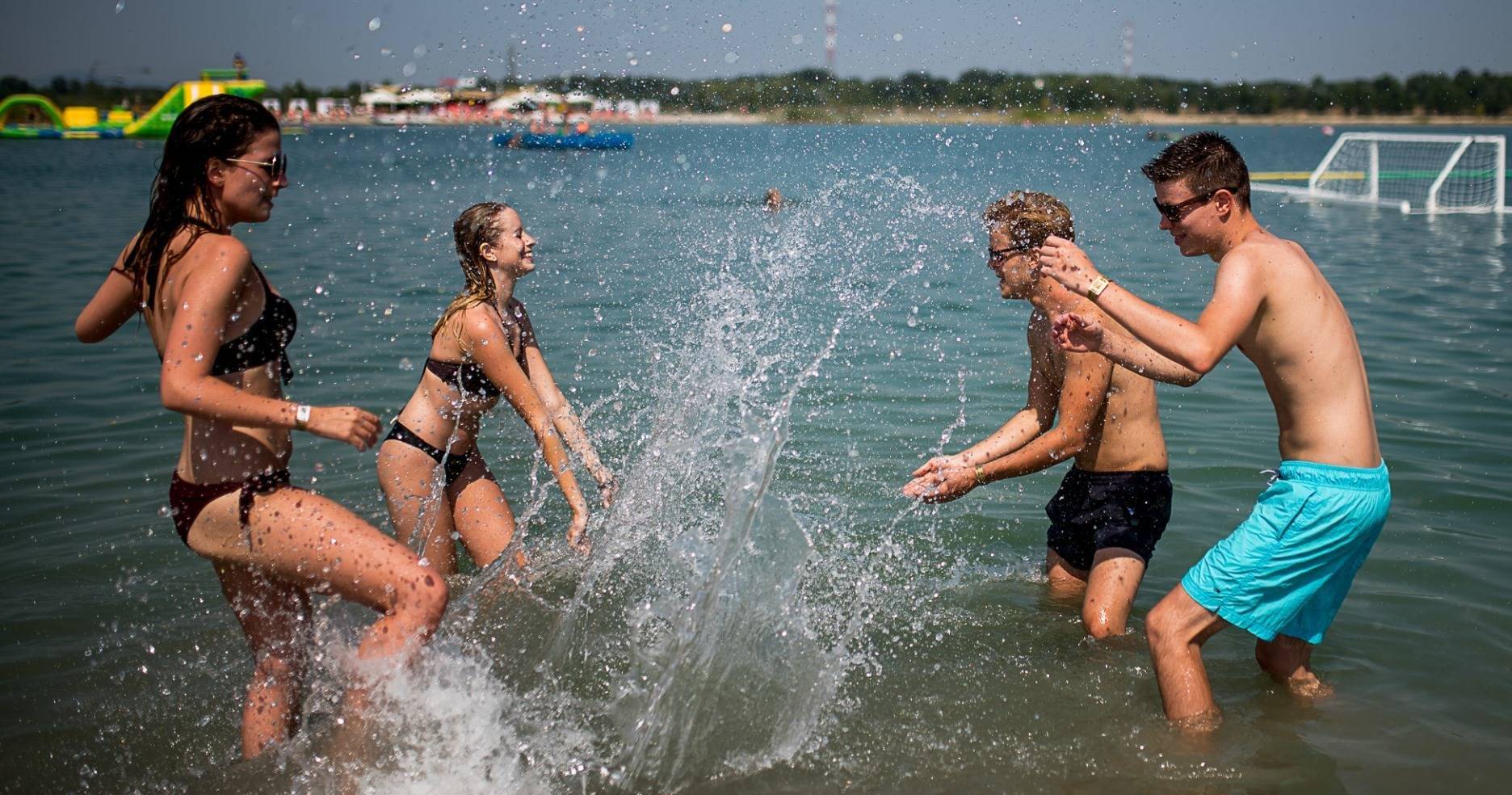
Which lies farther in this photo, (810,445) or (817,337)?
(817,337)

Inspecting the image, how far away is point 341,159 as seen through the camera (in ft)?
176

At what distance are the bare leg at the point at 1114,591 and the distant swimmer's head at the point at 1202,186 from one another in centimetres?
153

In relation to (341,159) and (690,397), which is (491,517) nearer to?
(690,397)

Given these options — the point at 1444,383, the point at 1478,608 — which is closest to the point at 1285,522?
the point at 1478,608

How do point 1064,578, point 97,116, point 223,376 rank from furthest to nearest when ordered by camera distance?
point 97,116 → point 1064,578 → point 223,376

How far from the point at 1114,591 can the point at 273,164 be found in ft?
12.2

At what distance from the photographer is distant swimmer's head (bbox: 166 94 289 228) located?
133 inches

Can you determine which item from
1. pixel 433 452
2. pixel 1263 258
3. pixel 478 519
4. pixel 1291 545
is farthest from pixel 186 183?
pixel 1291 545

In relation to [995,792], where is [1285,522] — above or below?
above

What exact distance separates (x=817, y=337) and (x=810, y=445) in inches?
136

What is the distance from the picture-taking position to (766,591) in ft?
14.8

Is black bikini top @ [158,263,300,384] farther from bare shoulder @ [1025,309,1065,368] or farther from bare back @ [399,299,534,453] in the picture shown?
bare shoulder @ [1025,309,1065,368]

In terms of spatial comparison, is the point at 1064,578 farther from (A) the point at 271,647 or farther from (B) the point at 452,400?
(A) the point at 271,647

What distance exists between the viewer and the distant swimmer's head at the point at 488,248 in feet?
16.3
